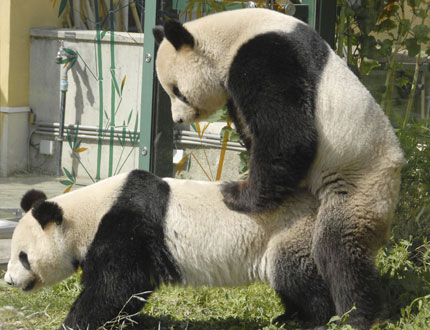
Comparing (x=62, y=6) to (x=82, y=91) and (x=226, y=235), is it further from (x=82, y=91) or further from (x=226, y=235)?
(x=226, y=235)

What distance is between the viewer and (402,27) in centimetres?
539

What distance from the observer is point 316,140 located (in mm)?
3287

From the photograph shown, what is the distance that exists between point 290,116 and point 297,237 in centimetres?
62

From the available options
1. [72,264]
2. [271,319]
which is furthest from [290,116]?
[72,264]

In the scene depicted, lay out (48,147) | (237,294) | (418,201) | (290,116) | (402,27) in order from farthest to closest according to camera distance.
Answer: (48,147) < (402,27) < (418,201) < (237,294) < (290,116)

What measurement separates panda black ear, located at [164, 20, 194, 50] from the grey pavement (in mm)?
2202

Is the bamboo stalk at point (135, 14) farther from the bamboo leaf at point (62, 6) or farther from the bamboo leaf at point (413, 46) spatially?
the bamboo leaf at point (413, 46)

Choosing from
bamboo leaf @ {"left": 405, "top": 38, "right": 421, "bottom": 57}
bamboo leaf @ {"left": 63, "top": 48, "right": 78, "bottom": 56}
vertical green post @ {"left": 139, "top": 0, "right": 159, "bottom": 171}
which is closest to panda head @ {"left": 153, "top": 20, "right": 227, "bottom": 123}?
vertical green post @ {"left": 139, "top": 0, "right": 159, "bottom": 171}

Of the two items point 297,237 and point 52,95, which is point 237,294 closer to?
point 297,237

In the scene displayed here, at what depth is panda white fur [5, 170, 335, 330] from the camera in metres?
3.40

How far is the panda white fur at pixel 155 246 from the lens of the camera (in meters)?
3.40

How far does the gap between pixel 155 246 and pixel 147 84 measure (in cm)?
163

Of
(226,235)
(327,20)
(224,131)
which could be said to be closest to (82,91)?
(224,131)

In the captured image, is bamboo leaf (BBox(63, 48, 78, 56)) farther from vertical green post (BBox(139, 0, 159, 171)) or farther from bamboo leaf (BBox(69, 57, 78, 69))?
vertical green post (BBox(139, 0, 159, 171))
